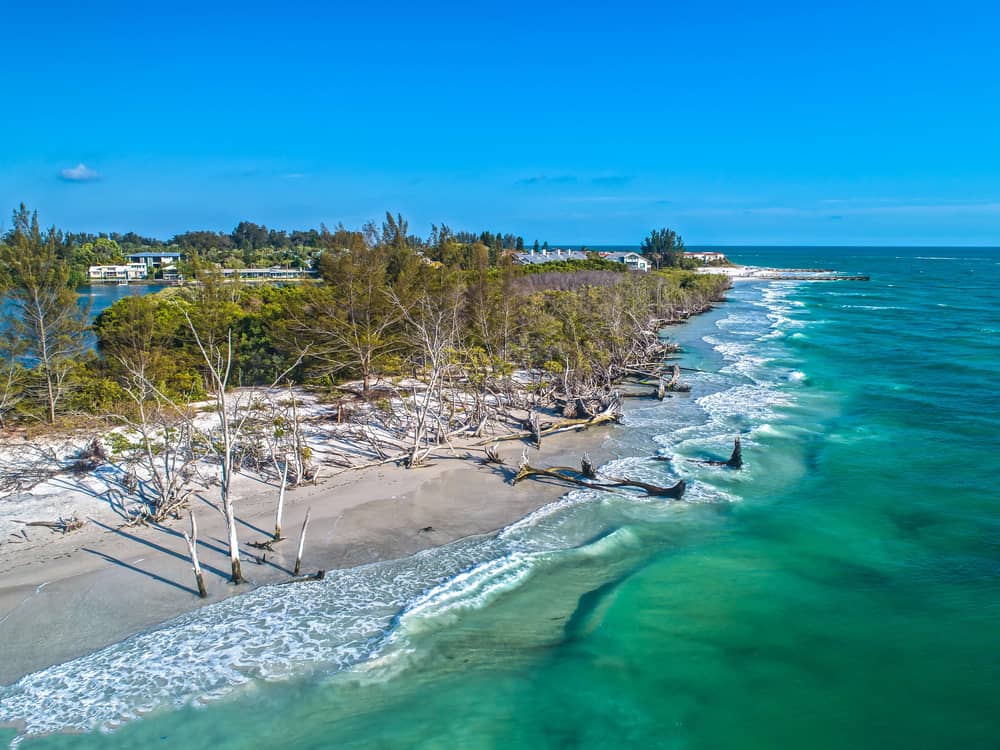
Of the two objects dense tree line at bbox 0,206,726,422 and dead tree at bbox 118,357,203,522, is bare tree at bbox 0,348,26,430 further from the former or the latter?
dead tree at bbox 118,357,203,522

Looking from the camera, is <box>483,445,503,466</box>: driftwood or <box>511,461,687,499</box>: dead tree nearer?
<box>511,461,687,499</box>: dead tree

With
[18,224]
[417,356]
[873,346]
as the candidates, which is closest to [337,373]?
[417,356]

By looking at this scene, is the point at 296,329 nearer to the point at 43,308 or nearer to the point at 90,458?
the point at 43,308

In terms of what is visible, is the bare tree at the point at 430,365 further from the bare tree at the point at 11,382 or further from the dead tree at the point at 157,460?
the bare tree at the point at 11,382

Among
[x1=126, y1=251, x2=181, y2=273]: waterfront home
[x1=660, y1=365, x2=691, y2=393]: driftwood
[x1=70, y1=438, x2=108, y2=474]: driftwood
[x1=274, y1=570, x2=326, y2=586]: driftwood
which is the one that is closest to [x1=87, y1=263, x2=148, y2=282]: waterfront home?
[x1=126, y1=251, x2=181, y2=273]: waterfront home

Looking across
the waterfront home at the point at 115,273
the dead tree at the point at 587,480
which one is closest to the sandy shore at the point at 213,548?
the dead tree at the point at 587,480

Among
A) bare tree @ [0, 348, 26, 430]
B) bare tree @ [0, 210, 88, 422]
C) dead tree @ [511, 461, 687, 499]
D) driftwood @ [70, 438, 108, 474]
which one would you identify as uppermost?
bare tree @ [0, 210, 88, 422]

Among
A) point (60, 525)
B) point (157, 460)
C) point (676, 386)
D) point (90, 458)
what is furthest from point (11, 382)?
point (676, 386)

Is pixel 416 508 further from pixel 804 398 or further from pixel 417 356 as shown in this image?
pixel 804 398
